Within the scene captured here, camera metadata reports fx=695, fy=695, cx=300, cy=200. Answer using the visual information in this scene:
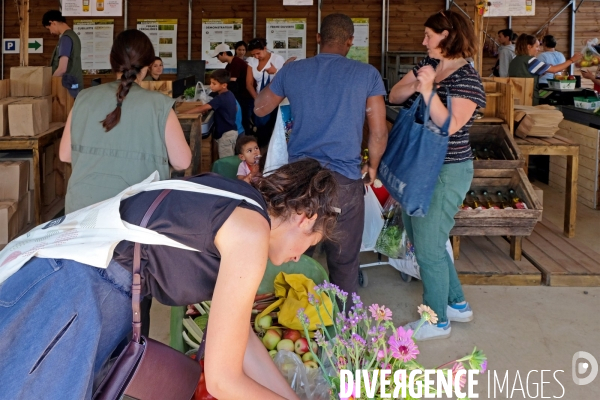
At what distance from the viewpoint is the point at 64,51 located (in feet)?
22.2

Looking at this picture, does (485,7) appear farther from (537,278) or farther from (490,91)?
(537,278)

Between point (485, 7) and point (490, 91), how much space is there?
688mm

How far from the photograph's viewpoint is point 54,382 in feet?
4.89

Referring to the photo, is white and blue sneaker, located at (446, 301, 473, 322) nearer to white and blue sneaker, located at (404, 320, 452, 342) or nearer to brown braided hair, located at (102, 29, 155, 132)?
white and blue sneaker, located at (404, 320, 452, 342)

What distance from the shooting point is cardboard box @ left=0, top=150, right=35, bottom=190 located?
5.30 metres

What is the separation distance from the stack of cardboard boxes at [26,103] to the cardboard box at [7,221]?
607mm

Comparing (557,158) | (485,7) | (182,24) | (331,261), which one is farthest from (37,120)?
(182,24)

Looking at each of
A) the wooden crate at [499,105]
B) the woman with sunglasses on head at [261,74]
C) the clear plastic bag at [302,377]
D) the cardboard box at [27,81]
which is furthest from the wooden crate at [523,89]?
the clear plastic bag at [302,377]

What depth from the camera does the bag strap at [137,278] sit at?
160 centimetres

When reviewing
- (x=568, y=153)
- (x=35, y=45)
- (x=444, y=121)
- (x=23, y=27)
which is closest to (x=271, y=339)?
(x=444, y=121)

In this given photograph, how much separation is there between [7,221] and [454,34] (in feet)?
10.8

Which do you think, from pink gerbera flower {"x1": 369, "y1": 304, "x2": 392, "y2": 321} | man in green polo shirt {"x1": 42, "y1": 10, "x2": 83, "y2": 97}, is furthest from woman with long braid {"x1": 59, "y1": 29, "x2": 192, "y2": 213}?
man in green polo shirt {"x1": 42, "y1": 10, "x2": 83, "y2": 97}

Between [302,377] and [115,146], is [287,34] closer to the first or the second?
[115,146]

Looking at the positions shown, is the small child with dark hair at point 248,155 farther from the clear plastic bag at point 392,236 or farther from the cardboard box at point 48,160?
the cardboard box at point 48,160
